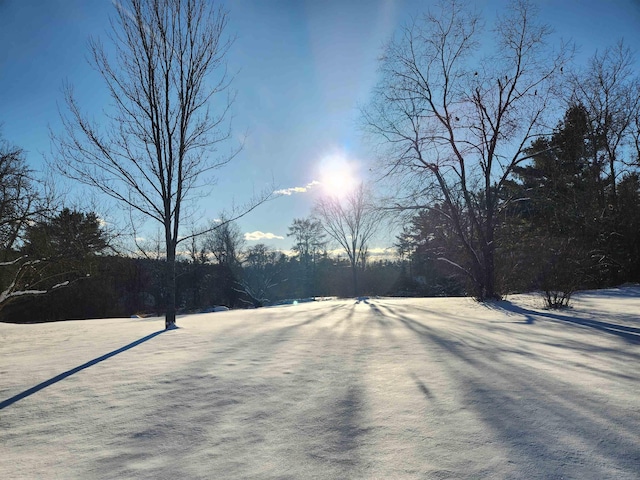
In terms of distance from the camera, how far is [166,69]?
6.71 m

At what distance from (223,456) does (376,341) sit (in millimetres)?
2718

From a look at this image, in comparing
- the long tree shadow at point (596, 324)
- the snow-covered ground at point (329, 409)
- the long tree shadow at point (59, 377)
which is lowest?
the long tree shadow at point (596, 324)

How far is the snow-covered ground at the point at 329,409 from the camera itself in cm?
161

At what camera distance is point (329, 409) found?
219 cm

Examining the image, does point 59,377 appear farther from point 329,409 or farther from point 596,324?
point 596,324

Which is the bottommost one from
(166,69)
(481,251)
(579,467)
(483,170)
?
(579,467)

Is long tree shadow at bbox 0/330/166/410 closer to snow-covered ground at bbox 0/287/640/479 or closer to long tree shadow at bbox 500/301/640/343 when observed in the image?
snow-covered ground at bbox 0/287/640/479

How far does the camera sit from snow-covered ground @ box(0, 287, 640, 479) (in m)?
1.61

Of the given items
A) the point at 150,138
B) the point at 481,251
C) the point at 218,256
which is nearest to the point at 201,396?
the point at 150,138

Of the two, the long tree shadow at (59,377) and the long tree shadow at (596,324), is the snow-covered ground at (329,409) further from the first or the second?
the long tree shadow at (596,324)

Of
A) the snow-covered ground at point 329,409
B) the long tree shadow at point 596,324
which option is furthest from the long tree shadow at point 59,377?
the long tree shadow at point 596,324

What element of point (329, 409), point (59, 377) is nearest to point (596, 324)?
point (329, 409)

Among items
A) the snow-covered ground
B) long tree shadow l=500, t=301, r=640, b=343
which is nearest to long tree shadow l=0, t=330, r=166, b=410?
the snow-covered ground

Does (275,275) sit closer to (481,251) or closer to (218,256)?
(218,256)
